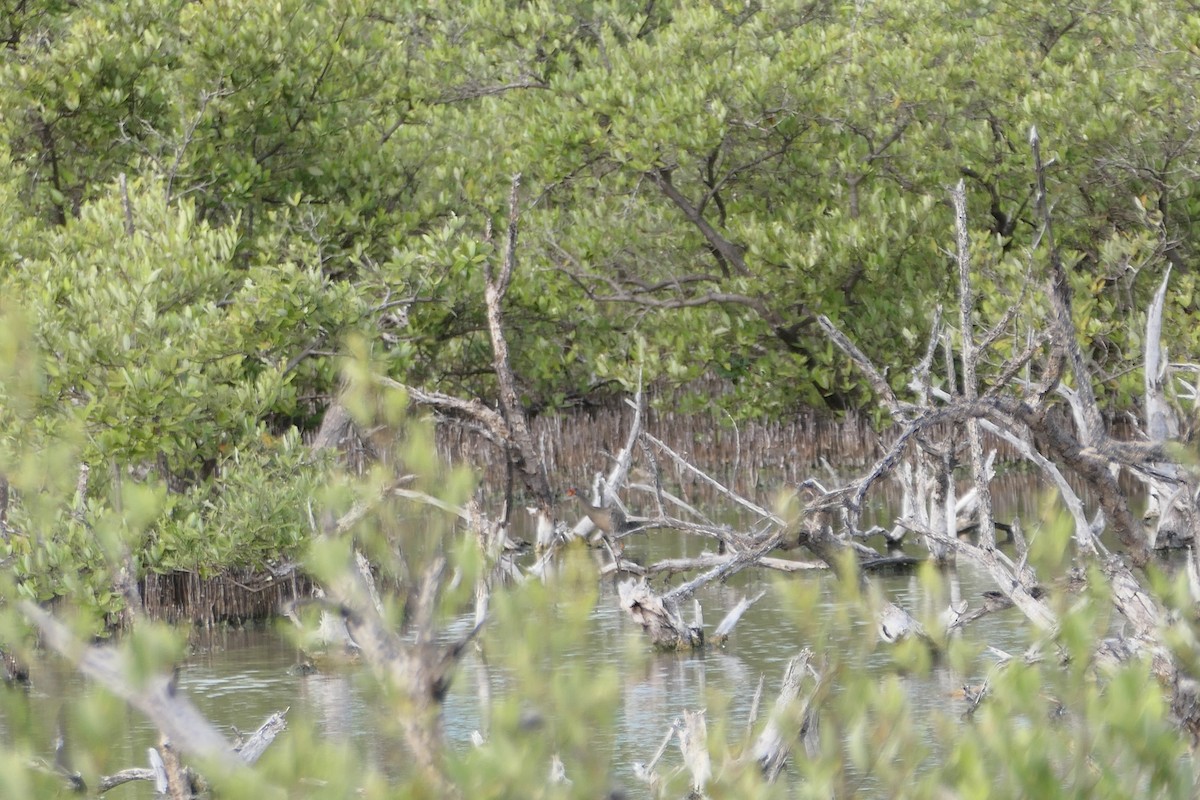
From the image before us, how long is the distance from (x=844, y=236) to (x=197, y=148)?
18.9 feet

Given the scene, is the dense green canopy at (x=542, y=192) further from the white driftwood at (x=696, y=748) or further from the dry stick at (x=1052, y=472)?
the white driftwood at (x=696, y=748)

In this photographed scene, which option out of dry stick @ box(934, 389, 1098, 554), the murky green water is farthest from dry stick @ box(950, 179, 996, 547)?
the murky green water

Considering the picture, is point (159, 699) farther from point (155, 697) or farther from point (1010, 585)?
point (1010, 585)

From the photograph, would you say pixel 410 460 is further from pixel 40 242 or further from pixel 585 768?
pixel 40 242

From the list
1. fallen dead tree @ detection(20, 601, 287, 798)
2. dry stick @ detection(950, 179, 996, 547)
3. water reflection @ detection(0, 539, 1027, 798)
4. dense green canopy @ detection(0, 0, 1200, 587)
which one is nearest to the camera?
fallen dead tree @ detection(20, 601, 287, 798)

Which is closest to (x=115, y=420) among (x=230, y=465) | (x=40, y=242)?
(x=230, y=465)

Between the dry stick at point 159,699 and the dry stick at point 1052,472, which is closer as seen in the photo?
the dry stick at point 159,699

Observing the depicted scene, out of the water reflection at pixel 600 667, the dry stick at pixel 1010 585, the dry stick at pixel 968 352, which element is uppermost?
the dry stick at pixel 968 352

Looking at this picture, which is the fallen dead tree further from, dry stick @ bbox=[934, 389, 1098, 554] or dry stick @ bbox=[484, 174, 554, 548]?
dry stick @ bbox=[484, 174, 554, 548]

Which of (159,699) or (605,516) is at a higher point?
(605,516)

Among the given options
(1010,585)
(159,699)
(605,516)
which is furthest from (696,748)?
(605,516)

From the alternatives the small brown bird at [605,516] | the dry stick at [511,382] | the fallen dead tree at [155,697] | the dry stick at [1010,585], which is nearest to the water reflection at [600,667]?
the dry stick at [1010,585]

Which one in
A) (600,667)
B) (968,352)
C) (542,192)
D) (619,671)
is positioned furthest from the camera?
(542,192)

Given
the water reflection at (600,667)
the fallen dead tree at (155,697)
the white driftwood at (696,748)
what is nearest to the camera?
the fallen dead tree at (155,697)
